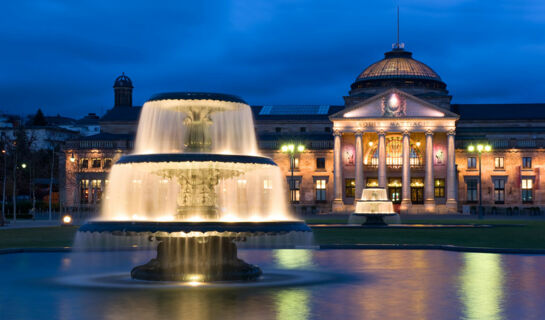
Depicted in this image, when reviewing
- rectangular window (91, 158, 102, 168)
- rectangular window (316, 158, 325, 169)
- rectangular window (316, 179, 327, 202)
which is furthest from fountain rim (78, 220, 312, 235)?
rectangular window (91, 158, 102, 168)

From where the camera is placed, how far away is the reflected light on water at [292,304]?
12.6 meters

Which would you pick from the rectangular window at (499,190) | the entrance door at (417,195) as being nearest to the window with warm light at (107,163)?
the entrance door at (417,195)

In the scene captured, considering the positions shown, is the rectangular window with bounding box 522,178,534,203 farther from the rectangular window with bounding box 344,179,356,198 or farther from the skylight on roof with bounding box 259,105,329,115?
the skylight on roof with bounding box 259,105,329,115

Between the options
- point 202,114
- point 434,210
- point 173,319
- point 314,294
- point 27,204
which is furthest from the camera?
point 434,210

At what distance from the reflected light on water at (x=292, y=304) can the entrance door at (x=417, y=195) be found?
8089cm

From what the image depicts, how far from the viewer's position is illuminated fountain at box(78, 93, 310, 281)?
1697 centimetres

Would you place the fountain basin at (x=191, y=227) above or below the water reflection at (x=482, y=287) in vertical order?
above

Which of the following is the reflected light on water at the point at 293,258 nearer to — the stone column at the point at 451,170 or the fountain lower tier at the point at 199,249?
the fountain lower tier at the point at 199,249

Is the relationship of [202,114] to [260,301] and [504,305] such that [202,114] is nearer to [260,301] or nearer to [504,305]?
[260,301]

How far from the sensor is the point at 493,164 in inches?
3735

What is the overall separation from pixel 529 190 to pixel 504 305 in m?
85.0

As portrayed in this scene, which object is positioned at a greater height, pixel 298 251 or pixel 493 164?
pixel 493 164

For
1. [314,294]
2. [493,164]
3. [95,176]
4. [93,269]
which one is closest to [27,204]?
[95,176]

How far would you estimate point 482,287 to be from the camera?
16266 millimetres
